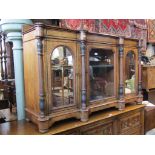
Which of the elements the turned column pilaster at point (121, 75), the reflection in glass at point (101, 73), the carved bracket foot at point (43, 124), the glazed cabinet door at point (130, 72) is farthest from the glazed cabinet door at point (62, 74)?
the glazed cabinet door at point (130, 72)

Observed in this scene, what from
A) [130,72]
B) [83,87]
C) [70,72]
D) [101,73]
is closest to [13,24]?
[70,72]

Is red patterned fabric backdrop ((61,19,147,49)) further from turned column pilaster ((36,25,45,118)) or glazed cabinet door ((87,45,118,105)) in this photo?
turned column pilaster ((36,25,45,118))

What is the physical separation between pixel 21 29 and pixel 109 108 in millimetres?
1269

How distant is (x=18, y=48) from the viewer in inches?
66.1

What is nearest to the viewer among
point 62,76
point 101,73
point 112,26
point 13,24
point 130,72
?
point 62,76

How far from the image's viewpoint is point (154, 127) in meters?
2.51

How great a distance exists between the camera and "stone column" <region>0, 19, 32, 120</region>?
5.25 feet

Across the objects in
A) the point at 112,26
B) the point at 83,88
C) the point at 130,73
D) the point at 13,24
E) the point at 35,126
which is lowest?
the point at 35,126

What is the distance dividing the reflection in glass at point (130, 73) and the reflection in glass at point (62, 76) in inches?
31.2

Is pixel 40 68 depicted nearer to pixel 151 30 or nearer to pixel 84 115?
pixel 84 115

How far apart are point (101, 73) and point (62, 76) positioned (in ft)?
1.73

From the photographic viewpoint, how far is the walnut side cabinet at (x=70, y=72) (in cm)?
134

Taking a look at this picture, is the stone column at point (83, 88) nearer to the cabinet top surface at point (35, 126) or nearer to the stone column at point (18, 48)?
the cabinet top surface at point (35, 126)
